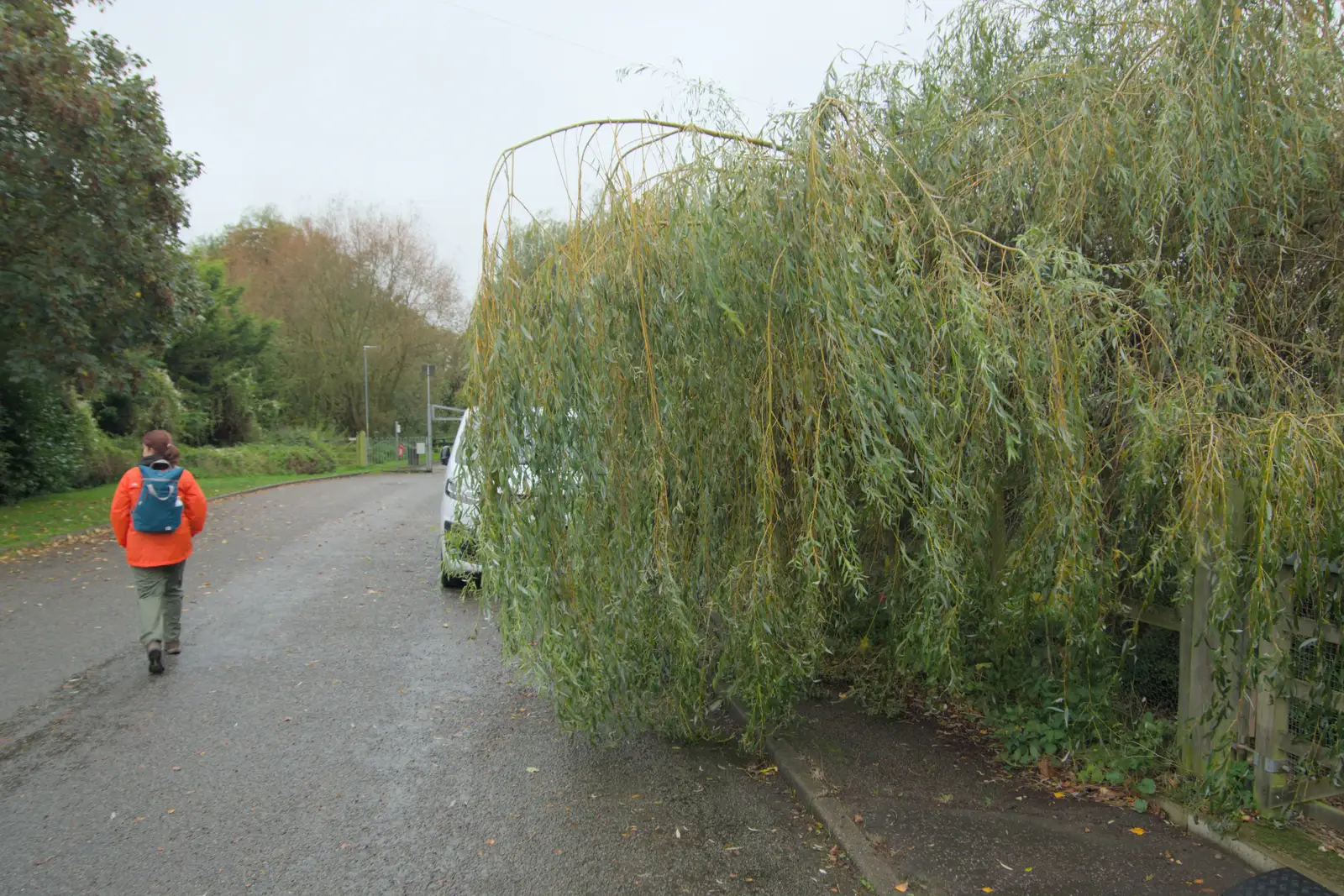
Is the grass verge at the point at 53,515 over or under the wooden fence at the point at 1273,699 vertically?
under

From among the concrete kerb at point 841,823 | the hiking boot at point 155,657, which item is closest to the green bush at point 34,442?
the hiking boot at point 155,657

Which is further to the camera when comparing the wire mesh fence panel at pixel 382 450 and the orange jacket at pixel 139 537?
the wire mesh fence panel at pixel 382 450

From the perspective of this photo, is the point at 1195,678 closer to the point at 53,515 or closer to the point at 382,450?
the point at 53,515

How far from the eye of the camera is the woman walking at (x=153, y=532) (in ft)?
21.1

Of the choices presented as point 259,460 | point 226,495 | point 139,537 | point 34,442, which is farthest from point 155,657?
point 259,460

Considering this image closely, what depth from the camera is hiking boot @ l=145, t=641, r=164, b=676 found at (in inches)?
253

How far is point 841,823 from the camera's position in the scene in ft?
13.1

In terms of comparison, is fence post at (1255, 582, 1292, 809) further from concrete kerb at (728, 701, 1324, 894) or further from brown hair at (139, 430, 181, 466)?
brown hair at (139, 430, 181, 466)

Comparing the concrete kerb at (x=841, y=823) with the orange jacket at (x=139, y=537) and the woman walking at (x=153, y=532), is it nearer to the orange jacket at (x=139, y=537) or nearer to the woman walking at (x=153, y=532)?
the orange jacket at (x=139, y=537)

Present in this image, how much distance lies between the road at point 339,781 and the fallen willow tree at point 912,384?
20.0 inches

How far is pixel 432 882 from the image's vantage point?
3.58 metres

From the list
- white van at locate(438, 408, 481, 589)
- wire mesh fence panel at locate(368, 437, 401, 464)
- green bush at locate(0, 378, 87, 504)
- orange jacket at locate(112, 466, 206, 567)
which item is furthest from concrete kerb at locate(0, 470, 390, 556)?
white van at locate(438, 408, 481, 589)

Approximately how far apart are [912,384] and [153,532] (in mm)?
5628

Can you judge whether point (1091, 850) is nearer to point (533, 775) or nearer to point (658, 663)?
point (658, 663)
